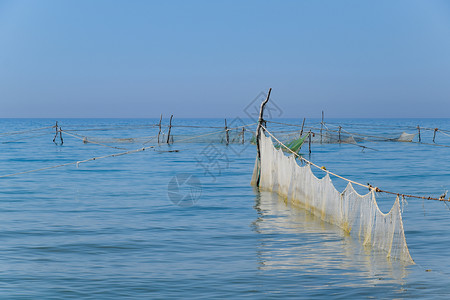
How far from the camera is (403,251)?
9.09 metres

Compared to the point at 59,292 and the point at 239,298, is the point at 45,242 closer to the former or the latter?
the point at 59,292

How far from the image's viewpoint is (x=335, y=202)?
37.7 feet

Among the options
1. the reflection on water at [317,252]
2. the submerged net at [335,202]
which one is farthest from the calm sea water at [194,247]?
the submerged net at [335,202]

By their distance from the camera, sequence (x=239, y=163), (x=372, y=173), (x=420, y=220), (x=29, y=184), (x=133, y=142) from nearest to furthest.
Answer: (x=420, y=220) < (x=29, y=184) < (x=372, y=173) < (x=239, y=163) < (x=133, y=142)

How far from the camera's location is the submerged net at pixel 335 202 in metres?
9.08

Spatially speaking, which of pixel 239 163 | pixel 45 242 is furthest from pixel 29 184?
pixel 239 163

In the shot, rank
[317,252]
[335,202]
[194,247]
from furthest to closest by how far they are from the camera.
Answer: [335,202] < [194,247] < [317,252]

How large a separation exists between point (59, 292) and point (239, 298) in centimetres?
262

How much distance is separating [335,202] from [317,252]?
1.51m

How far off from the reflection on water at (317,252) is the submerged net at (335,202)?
7.5 inches

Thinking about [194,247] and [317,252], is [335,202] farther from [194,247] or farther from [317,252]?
[194,247]

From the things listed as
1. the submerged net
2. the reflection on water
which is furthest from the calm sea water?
the submerged net

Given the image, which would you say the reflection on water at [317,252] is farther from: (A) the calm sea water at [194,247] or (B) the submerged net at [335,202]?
(B) the submerged net at [335,202]

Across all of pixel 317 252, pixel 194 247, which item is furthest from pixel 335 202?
pixel 194 247
